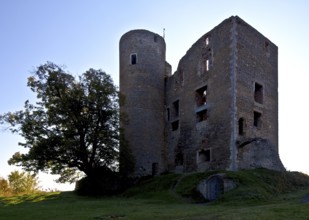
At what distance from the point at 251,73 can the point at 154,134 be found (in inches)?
364

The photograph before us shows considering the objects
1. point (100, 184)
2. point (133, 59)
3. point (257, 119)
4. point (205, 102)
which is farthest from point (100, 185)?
point (257, 119)

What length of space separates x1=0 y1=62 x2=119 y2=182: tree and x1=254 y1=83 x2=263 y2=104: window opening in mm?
9610

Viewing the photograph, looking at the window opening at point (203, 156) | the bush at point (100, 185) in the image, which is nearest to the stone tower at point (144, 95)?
the bush at point (100, 185)

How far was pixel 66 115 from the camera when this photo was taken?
22531mm

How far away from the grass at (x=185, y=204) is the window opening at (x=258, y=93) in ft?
18.4

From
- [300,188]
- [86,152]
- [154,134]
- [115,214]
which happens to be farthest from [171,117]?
[115,214]

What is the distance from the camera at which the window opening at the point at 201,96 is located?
2598 cm

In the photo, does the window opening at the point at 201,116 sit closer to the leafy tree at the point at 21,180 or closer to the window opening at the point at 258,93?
the window opening at the point at 258,93

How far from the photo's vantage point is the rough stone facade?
73.8 feet

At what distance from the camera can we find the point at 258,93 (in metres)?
25.0

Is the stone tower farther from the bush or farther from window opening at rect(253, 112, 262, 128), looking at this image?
window opening at rect(253, 112, 262, 128)

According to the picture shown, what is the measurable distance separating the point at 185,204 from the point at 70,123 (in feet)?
31.7

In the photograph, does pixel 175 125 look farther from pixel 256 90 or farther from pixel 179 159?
pixel 256 90

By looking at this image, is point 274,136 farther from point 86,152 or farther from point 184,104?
point 86,152
